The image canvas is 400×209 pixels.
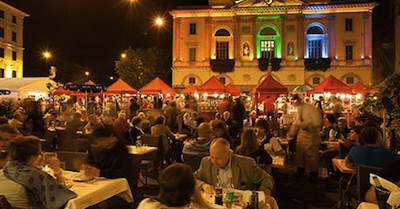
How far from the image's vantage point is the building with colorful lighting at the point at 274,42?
38.3 metres

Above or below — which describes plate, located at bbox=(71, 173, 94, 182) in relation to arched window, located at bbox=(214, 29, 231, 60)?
below

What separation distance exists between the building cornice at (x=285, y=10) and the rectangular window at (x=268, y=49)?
2.80 m

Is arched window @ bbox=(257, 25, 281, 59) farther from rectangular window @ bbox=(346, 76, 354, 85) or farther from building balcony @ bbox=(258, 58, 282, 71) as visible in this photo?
rectangular window @ bbox=(346, 76, 354, 85)

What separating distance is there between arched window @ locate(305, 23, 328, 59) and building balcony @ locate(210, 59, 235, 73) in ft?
23.8

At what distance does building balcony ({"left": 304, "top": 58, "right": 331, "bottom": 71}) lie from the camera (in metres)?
38.3

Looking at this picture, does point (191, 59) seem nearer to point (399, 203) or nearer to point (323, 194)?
point (323, 194)

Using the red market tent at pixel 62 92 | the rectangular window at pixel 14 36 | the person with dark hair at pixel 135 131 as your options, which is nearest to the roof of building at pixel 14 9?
the rectangular window at pixel 14 36

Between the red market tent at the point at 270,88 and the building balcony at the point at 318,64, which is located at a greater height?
the building balcony at the point at 318,64

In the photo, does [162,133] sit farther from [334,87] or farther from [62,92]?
[62,92]

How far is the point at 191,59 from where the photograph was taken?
40906 millimetres

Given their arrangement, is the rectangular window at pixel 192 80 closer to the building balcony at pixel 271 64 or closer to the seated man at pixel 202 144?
the building balcony at pixel 271 64

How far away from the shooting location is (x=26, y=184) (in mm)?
3959

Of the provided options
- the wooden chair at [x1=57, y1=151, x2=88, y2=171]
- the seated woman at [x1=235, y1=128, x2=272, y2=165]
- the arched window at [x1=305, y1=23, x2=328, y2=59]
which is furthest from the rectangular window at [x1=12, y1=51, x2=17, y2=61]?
the seated woman at [x1=235, y1=128, x2=272, y2=165]

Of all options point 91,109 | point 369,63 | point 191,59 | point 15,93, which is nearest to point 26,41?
point 191,59
